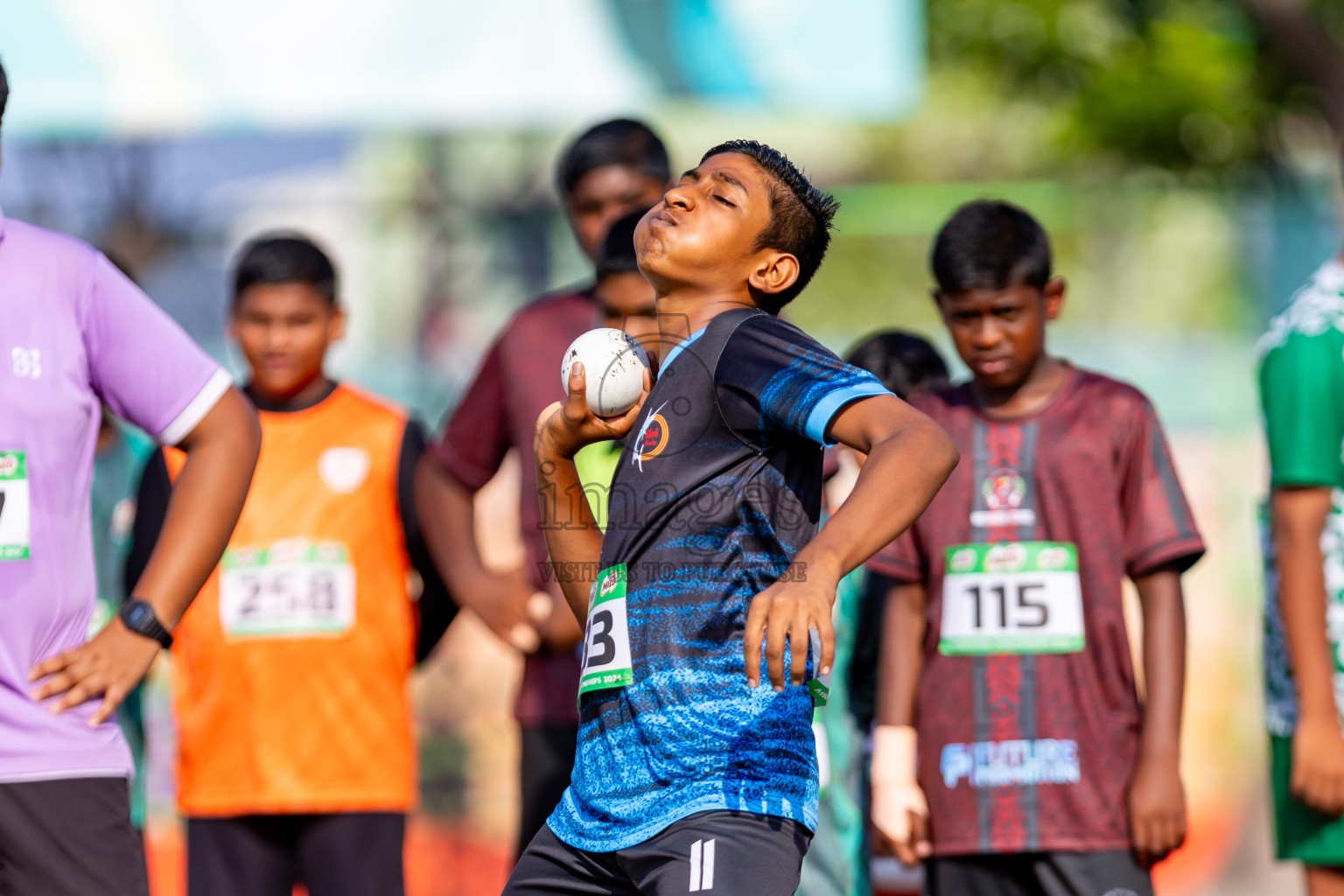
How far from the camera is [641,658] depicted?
288 centimetres

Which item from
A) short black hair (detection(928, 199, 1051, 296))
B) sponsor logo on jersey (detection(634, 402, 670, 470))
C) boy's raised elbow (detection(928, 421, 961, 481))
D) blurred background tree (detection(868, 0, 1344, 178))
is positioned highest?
blurred background tree (detection(868, 0, 1344, 178))

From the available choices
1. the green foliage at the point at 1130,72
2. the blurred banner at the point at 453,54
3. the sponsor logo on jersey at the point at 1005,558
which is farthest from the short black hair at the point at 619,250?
the green foliage at the point at 1130,72

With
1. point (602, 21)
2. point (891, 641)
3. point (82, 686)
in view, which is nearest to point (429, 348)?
point (602, 21)

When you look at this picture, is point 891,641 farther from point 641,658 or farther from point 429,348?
point 429,348

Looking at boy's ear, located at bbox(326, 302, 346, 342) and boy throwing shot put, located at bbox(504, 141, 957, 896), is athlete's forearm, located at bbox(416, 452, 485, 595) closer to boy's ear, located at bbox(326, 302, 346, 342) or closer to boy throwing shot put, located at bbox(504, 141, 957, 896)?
boy's ear, located at bbox(326, 302, 346, 342)

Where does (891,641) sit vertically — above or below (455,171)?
below

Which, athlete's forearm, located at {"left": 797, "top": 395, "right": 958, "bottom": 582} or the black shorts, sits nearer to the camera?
athlete's forearm, located at {"left": 797, "top": 395, "right": 958, "bottom": 582}

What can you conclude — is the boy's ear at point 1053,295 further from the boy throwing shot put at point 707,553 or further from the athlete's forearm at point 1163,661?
the boy throwing shot put at point 707,553

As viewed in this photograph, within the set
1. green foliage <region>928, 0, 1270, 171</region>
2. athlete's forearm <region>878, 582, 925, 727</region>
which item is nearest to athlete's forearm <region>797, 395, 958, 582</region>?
athlete's forearm <region>878, 582, 925, 727</region>

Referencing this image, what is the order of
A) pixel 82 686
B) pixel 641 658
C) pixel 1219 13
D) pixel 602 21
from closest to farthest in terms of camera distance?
pixel 641 658 → pixel 82 686 → pixel 602 21 → pixel 1219 13

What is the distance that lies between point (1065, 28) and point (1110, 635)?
53.9 ft

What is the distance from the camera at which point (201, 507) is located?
3.30m

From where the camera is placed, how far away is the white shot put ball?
3031 mm

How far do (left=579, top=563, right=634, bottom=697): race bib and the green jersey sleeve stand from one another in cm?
205
